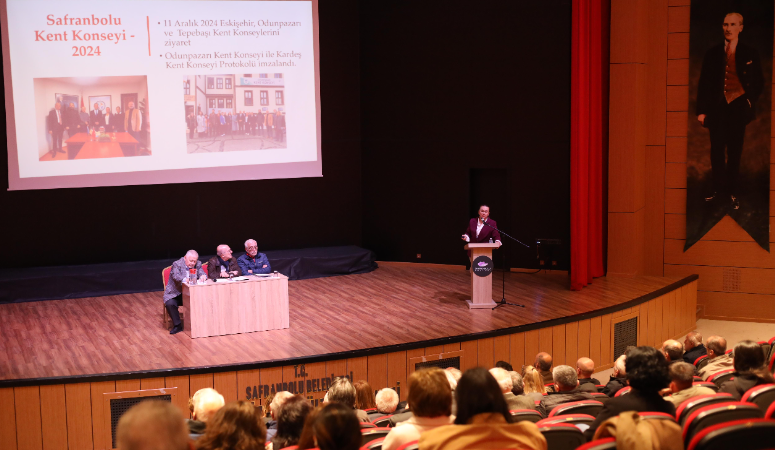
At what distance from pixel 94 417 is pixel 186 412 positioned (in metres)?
0.71

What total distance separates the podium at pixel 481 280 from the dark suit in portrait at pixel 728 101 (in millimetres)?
3252

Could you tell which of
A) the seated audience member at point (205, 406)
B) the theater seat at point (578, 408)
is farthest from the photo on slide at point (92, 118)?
the theater seat at point (578, 408)

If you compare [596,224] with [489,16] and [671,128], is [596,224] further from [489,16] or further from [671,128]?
[489,16]

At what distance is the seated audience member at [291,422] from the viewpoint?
3074mm

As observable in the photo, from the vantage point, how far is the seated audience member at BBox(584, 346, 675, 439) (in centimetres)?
296

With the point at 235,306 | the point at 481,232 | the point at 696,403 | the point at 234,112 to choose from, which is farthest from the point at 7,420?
the point at 696,403

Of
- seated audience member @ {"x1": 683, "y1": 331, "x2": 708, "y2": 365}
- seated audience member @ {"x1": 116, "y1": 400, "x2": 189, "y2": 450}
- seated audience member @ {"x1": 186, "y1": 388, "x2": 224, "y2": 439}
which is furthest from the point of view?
seated audience member @ {"x1": 683, "y1": 331, "x2": 708, "y2": 365}

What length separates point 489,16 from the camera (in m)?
9.77

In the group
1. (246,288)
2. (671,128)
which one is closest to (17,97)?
(246,288)

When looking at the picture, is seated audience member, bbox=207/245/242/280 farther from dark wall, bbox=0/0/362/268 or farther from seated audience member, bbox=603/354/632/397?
seated audience member, bbox=603/354/632/397

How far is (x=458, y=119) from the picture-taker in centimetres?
1010

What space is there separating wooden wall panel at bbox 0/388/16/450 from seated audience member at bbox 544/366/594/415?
415cm

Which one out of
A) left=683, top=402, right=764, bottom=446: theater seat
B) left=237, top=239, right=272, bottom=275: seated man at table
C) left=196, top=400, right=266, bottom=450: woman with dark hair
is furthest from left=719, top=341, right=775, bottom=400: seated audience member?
left=237, top=239, right=272, bottom=275: seated man at table

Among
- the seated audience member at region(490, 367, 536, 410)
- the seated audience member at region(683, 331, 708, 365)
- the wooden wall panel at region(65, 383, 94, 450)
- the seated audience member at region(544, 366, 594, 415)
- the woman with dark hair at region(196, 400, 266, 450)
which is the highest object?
the woman with dark hair at region(196, 400, 266, 450)
